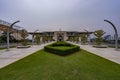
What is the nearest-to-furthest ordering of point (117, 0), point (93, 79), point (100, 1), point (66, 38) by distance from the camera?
point (93, 79), point (117, 0), point (100, 1), point (66, 38)

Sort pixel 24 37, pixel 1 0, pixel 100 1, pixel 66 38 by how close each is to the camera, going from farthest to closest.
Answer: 1. pixel 66 38
2. pixel 24 37
3. pixel 100 1
4. pixel 1 0

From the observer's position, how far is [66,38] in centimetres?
9781

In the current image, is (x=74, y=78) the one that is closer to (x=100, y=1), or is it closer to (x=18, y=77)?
(x=18, y=77)

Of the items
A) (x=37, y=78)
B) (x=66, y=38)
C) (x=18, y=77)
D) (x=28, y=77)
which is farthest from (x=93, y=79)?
(x=66, y=38)

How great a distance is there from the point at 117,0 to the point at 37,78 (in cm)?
2168

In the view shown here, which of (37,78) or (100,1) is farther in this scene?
(100,1)

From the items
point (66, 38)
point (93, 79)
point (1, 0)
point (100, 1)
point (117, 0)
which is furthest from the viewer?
point (66, 38)

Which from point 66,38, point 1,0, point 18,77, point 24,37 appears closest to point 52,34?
Answer: point 66,38

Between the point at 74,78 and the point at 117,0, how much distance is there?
68.2ft

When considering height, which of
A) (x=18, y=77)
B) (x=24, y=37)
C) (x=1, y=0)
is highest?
(x=1, y=0)

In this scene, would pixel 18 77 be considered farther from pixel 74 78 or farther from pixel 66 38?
pixel 66 38

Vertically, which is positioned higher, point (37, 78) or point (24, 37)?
point (24, 37)

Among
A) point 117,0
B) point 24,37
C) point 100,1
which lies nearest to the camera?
point 117,0

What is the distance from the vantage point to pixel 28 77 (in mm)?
5973
